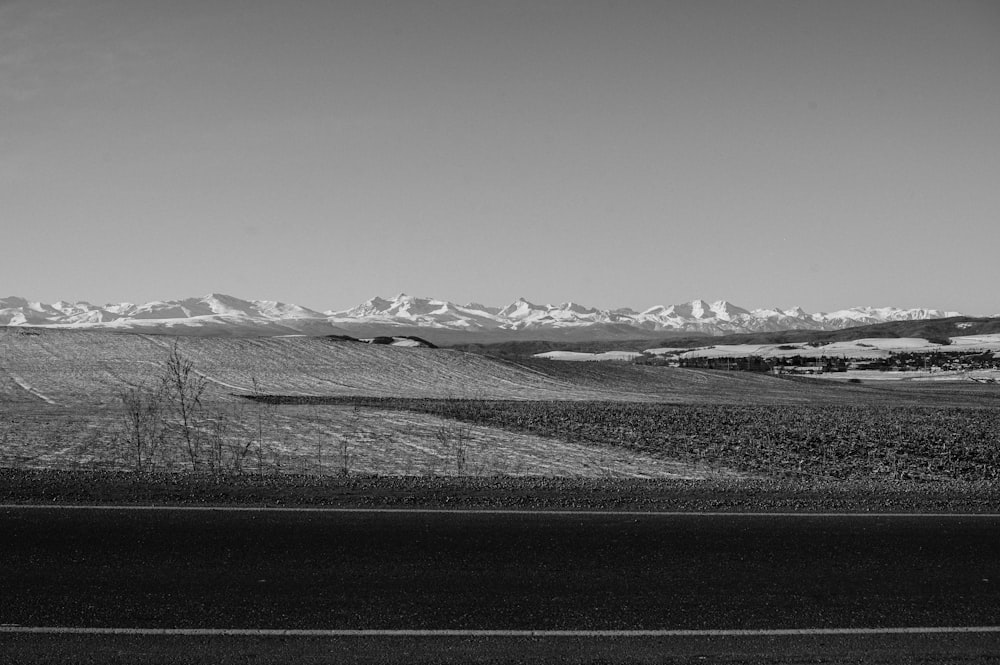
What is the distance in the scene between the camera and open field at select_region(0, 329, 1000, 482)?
20.2 metres

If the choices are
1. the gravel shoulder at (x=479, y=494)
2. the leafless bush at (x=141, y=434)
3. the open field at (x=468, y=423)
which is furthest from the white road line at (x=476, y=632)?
the leafless bush at (x=141, y=434)

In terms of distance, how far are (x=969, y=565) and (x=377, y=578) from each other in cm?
584

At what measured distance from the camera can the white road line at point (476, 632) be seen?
6.54 meters

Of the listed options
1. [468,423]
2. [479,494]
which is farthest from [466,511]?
[468,423]

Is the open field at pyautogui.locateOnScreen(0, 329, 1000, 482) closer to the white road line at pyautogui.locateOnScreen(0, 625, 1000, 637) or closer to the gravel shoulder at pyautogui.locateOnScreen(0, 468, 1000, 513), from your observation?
the gravel shoulder at pyautogui.locateOnScreen(0, 468, 1000, 513)

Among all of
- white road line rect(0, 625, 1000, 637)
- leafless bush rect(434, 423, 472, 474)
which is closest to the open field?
leafless bush rect(434, 423, 472, 474)

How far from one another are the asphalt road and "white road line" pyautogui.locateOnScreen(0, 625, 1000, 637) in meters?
0.08

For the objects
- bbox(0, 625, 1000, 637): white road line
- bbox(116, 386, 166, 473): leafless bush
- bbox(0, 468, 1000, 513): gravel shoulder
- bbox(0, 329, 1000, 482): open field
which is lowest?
bbox(0, 329, 1000, 482): open field

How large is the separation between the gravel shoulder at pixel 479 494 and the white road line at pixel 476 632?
155 inches

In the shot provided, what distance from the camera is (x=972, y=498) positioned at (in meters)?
11.8

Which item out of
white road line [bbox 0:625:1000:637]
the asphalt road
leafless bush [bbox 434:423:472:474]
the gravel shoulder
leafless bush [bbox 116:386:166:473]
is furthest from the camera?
leafless bush [bbox 434:423:472:474]

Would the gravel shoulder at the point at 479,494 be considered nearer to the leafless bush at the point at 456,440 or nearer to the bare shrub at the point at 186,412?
the bare shrub at the point at 186,412

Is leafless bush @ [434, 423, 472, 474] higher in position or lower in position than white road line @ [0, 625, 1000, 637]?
lower

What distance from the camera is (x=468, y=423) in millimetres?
30719
